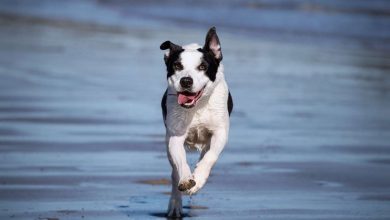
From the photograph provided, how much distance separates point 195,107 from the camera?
8477 millimetres

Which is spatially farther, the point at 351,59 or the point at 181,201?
the point at 351,59

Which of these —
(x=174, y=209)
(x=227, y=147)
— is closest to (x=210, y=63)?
(x=174, y=209)

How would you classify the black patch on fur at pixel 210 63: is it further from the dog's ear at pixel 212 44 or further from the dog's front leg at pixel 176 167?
the dog's front leg at pixel 176 167

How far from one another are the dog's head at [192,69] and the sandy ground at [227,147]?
866 millimetres

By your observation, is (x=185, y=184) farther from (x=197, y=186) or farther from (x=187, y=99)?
Answer: (x=187, y=99)

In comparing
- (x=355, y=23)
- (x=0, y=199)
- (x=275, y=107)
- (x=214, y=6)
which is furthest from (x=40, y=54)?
(x=214, y=6)

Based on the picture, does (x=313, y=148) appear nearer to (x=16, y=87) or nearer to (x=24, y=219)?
(x=24, y=219)

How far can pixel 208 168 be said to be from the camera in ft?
26.8

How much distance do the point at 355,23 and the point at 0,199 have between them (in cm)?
2092

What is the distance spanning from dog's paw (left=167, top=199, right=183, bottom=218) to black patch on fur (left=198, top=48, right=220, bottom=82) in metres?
0.93

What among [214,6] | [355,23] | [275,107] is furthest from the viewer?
[214,6]

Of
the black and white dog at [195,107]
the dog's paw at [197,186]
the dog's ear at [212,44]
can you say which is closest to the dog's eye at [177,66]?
the black and white dog at [195,107]

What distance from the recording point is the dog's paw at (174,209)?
332 inches

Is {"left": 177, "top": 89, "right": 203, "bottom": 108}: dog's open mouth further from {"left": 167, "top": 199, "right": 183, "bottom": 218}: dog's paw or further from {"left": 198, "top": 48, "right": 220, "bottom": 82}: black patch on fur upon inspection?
{"left": 167, "top": 199, "right": 183, "bottom": 218}: dog's paw
